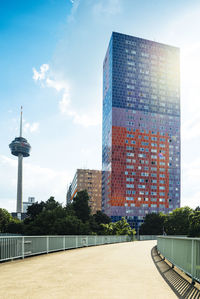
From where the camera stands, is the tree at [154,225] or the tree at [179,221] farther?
the tree at [154,225]

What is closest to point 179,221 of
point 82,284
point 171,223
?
point 171,223

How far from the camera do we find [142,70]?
150750mm

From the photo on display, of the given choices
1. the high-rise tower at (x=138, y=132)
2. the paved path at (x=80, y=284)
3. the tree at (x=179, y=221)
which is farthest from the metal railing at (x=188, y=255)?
the high-rise tower at (x=138, y=132)

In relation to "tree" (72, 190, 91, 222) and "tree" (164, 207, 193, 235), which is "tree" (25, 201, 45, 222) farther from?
"tree" (164, 207, 193, 235)

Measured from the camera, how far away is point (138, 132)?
139 m

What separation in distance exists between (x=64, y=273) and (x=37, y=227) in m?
36.7

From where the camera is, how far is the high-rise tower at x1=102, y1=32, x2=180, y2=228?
133 metres

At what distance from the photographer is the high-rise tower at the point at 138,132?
436 ft

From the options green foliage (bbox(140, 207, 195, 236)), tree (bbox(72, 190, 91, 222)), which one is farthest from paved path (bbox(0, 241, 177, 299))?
green foliage (bbox(140, 207, 195, 236))

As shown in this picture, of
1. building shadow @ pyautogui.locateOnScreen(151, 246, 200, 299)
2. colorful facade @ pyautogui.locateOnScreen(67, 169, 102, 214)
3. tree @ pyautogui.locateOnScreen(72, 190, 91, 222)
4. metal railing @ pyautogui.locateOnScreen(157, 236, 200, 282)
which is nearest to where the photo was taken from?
building shadow @ pyautogui.locateOnScreen(151, 246, 200, 299)

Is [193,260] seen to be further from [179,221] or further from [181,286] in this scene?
[179,221]

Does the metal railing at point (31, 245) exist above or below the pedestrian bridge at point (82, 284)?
below

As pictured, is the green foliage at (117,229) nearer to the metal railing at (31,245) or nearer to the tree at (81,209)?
the tree at (81,209)

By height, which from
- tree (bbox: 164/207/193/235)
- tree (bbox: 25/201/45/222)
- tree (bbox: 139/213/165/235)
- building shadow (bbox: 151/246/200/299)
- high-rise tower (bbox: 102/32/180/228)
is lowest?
tree (bbox: 139/213/165/235)
